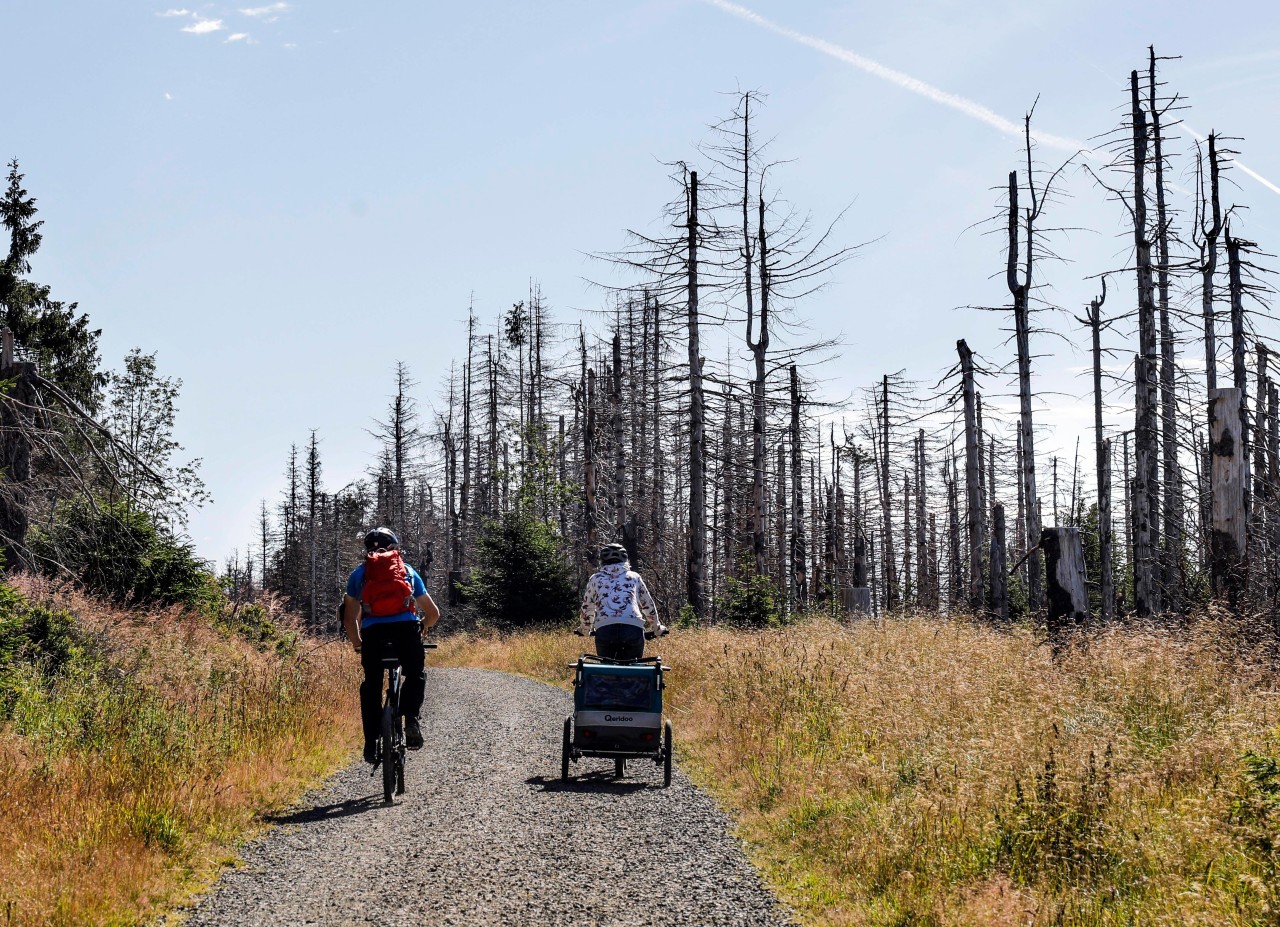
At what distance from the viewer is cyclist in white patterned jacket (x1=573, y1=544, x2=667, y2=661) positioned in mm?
9266

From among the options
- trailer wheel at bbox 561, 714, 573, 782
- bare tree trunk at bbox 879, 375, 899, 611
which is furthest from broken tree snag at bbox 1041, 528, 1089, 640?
bare tree trunk at bbox 879, 375, 899, 611

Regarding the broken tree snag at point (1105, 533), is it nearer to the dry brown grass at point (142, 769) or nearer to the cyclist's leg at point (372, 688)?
the dry brown grass at point (142, 769)

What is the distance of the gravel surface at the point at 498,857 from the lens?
201 inches

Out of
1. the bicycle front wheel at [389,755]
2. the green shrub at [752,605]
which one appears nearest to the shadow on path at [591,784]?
the bicycle front wheel at [389,755]

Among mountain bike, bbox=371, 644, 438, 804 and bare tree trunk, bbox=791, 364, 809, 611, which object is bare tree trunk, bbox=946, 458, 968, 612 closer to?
bare tree trunk, bbox=791, 364, 809, 611

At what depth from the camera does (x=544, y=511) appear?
3722 centimetres

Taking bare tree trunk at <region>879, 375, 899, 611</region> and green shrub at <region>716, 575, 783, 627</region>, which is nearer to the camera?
green shrub at <region>716, 575, 783, 627</region>

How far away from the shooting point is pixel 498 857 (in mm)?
6090

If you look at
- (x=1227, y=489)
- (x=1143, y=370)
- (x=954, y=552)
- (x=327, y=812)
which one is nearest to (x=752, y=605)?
(x=1143, y=370)

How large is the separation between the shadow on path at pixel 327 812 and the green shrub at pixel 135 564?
1007cm

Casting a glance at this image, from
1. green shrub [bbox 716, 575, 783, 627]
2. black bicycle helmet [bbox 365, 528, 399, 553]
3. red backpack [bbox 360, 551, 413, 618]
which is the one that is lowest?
green shrub [bbox 716, 575, 783, 627]

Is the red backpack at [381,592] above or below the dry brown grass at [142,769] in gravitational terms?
above

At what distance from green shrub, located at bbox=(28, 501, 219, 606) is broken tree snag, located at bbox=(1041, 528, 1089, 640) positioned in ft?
45.2

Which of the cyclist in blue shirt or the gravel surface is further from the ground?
the cyclist in blue shirt
